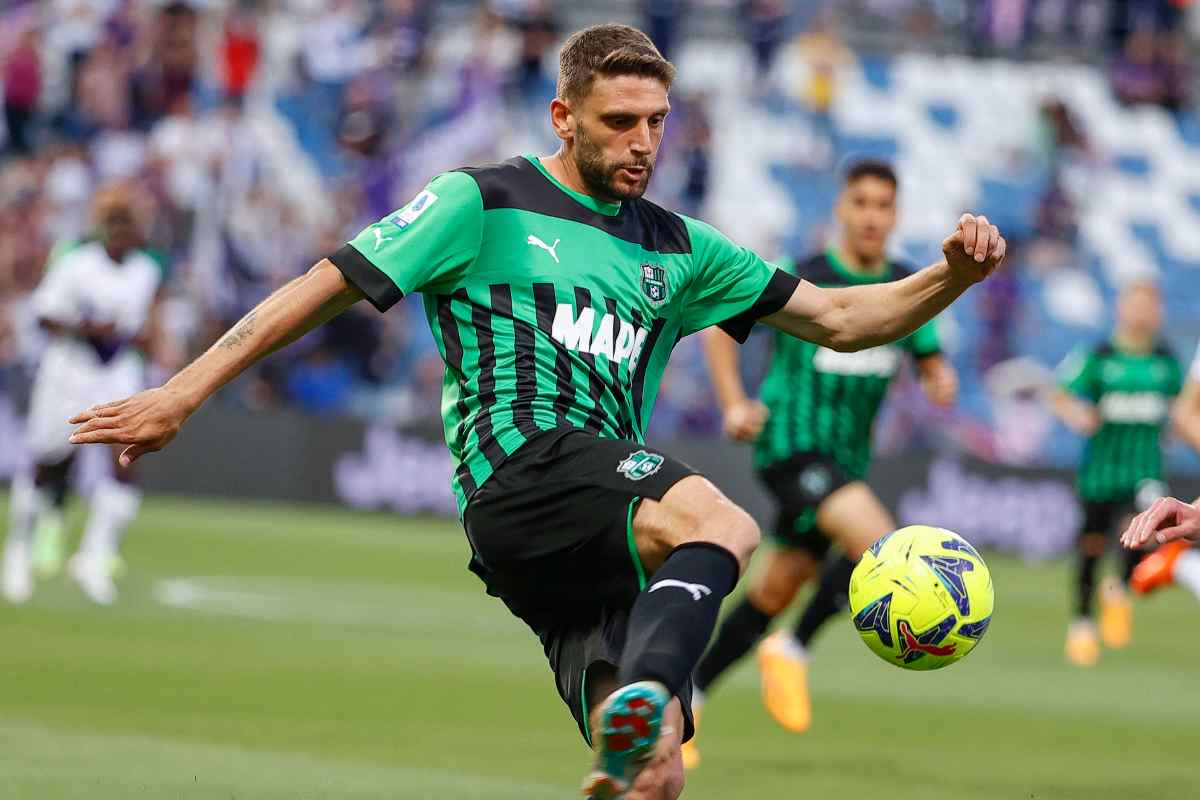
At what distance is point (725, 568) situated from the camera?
16.0ft

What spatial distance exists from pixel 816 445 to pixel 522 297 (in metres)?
4.24

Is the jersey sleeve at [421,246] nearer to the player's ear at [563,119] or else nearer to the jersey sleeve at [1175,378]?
the player's ear at [563,119]

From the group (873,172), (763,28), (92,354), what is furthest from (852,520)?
(763,28)

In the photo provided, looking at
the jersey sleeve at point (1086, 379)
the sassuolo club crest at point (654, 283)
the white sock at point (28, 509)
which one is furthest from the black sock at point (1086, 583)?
the sassuolo club crest at point (654, 283)

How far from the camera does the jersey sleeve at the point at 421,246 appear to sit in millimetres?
5207

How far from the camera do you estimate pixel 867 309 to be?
6.05 metres

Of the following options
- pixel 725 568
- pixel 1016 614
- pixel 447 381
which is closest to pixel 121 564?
pixel 1016 614

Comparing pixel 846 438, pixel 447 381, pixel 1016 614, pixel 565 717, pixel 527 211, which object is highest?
pixel 527 211

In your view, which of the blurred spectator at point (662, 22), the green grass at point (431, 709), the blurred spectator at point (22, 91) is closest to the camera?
the green grass at point (431, 709)

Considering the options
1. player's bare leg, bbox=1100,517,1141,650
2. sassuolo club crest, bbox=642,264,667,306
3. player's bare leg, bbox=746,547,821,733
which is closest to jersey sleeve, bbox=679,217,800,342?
sassuolo club crest, bbox=642,264,667,306

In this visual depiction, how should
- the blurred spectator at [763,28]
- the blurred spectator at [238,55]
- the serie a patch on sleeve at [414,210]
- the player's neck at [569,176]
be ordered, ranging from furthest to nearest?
the blurred spectator at [763,28]
the blurred spectator at [238,55]
the player's neck at [569,176]
the serie a patch on sleeve at [414,210]

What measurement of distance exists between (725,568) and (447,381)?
1207mm

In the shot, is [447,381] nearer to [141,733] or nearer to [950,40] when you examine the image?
[141,733]

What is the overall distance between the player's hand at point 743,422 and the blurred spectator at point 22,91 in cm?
1632
